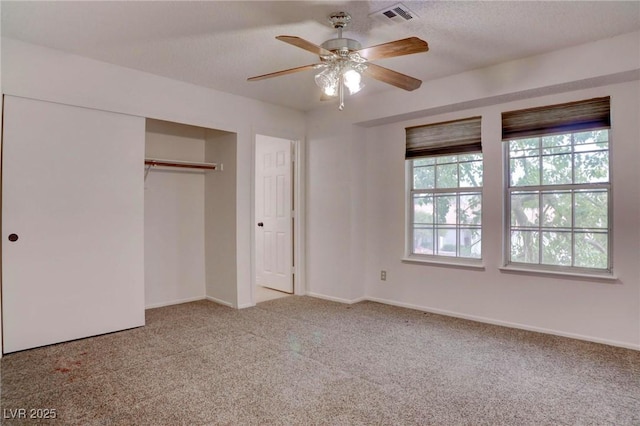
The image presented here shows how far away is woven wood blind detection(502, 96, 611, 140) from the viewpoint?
331 centimetres

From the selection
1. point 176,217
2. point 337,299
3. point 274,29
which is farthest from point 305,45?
point 337,299

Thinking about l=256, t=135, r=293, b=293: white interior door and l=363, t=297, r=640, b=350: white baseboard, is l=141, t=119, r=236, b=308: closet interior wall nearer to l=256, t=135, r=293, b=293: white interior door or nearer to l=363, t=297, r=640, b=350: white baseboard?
l=256, t=135, r=293, b=293: white interior door

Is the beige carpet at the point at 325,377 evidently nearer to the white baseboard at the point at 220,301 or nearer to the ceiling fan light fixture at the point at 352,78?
the white baseboard at the point at 220,301

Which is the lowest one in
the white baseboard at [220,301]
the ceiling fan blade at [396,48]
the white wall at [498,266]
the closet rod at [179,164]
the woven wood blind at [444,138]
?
the white baseboard at [220,301]

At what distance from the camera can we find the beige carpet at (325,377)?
85.9 inches

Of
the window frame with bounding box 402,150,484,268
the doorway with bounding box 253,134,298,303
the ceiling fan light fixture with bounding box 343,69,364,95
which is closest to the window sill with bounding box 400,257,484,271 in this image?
the window frame with bounding box 402,150,484,268

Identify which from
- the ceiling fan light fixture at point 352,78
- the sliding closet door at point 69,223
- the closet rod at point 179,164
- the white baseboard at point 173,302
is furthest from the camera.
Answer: the white baseboard at point 173,302

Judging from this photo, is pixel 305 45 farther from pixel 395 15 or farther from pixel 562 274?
pixel 562 274

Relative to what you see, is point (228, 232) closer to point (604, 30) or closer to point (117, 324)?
point (117, 324)

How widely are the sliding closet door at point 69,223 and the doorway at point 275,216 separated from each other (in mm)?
1824

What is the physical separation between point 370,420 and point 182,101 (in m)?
3.49

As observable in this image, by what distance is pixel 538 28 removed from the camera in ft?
9.37

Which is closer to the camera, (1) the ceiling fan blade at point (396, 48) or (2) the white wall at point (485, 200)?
(1) the ceiling fan blade at point (396, 48)

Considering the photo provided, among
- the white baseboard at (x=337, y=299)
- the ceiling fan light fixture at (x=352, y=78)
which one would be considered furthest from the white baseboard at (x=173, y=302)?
the ceiling fan light fixture at (x=352, y=78)
